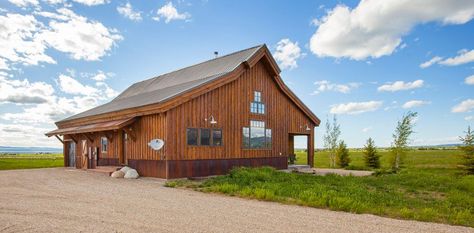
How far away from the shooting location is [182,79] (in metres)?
24.1

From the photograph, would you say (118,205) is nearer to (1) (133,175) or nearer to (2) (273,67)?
(1) (133,175)

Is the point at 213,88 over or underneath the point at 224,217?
over

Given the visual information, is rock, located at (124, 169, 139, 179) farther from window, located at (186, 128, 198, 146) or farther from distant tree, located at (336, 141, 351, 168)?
distant tree, located at (336, 141, 351, 168)

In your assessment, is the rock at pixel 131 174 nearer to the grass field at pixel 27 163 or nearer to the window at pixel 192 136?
the window at pixel 192 136

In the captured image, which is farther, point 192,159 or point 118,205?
point 192,159

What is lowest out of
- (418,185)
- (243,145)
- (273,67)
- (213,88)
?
(418,185)

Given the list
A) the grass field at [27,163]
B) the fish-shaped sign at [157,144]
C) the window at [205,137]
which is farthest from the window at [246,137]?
the grass field at [27,163]

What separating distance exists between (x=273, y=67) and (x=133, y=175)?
33.3 feet

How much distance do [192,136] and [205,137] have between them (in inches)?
33.6

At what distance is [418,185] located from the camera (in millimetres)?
15172

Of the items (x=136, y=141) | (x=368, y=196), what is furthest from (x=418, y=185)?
(x=136, y=141)

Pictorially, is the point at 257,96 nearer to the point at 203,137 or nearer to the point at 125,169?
the point at 203,137

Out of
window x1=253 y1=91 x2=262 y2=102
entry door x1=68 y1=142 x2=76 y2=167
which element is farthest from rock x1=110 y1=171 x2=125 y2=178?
entry door x1=68 y1=142 x2=76 y2=167

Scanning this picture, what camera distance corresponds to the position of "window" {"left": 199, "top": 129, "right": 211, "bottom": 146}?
18.1 metres
